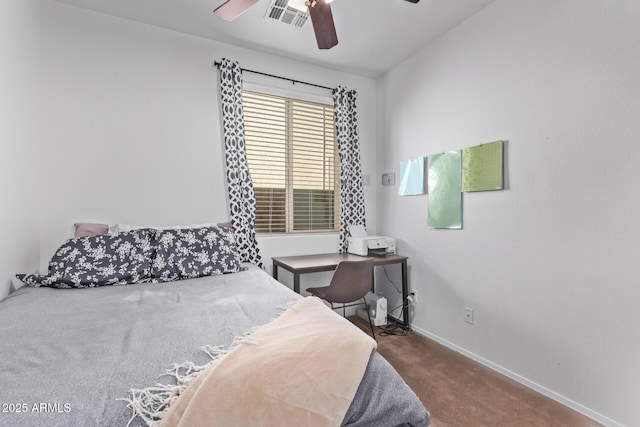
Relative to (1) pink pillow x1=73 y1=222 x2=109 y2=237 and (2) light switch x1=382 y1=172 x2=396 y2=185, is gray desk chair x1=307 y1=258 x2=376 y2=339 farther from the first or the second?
(1) pink pillow x1=73 y1=222 x2=109 y2=237

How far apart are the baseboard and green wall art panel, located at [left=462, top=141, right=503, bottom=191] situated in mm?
1316

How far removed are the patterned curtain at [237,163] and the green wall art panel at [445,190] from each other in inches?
65.2

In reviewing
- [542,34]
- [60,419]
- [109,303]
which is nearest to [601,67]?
[542,34]

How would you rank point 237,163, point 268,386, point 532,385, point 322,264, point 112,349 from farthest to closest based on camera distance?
point 237,163 → point 322,264 → point 532,385 → point 112,349 → point 268,386

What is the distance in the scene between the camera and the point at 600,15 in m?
1.69

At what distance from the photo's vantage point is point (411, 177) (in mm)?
3020

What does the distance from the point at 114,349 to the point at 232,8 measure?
77.8 inches

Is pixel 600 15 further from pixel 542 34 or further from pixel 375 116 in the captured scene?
pixel 375 116

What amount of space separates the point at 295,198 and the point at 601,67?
2.43m

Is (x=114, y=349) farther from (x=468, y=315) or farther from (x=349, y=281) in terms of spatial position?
(x=468, y=315)

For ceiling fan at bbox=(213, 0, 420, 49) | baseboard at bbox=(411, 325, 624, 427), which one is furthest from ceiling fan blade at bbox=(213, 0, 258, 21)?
baseboard at bbox=(411, 325, 624, 427)

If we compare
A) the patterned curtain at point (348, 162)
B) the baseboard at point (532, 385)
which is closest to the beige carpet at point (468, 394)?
the baseboard at point (532, 385)

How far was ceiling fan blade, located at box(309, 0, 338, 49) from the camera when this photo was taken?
1.86 meters

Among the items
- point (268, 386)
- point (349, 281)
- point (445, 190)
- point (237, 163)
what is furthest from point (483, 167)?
point (268, 386)
